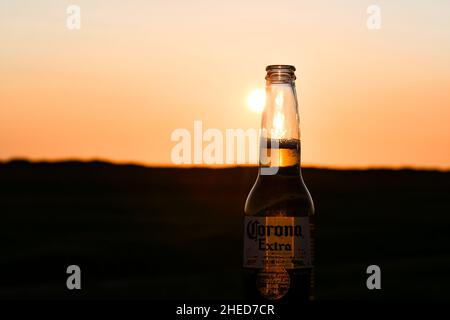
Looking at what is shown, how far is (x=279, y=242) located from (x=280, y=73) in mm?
718

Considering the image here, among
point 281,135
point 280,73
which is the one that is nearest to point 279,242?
point 281,135

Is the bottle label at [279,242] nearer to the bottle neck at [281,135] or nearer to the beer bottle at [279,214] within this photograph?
the beer bottle at [279,214]

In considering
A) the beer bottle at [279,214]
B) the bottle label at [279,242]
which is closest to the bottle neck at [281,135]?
the beer bottle at [279,214]

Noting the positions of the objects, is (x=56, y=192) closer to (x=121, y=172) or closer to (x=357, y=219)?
(x=121, y=172)

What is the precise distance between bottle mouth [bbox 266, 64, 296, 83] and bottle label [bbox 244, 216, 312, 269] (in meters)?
0.59

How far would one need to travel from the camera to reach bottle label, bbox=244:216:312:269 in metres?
2.65

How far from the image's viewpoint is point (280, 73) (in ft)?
9.94

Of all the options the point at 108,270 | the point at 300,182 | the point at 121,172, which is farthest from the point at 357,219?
the point at 300,182

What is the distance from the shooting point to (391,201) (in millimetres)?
39781

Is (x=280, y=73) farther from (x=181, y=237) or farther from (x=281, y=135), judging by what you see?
(x=181, y=237)

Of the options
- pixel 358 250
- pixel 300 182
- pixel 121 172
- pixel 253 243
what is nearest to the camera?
pixel 253 243

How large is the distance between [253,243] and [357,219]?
26953 mm

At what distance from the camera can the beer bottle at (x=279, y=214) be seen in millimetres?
2672

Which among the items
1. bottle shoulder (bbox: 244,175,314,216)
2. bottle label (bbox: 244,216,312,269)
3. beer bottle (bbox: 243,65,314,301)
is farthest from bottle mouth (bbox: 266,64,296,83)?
bottle label (bbox: 244,216,312,269)
